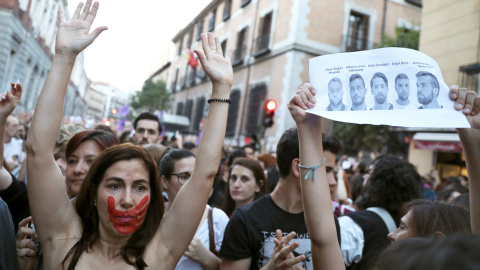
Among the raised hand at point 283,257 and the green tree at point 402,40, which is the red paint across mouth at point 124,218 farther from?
the green tree at point 402,40

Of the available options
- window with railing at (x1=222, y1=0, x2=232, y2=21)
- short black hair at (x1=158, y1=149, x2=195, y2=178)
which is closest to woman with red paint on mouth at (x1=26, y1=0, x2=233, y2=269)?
short black hair at (x1=158, y1=149, x2=195, y2=178)

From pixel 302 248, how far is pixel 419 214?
65 centimetres

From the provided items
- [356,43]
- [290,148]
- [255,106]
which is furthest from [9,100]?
[356,43]

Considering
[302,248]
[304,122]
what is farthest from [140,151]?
[302,248]

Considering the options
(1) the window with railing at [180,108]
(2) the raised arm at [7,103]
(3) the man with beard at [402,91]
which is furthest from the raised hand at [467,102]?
(1) the window with railing at [180,108]

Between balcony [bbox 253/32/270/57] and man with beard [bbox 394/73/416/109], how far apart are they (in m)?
15.6

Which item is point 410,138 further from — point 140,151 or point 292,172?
→ point 140,151

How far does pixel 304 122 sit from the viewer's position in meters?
1.81

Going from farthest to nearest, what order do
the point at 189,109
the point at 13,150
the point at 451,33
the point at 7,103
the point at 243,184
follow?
the point at 189,109 < the point at 451,33 < the point at 13,150 < the point at 243,184 < the point at 7,103

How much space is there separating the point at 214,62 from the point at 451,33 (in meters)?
11.2

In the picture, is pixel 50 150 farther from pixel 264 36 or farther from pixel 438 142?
pixel 264 36

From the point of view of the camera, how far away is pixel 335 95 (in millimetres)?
1731

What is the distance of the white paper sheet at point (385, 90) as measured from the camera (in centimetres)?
160

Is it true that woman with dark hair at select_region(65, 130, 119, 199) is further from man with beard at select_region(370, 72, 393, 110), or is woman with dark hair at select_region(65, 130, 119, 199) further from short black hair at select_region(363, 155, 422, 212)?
short black hair at select_region(363, 155, 422, 212)
